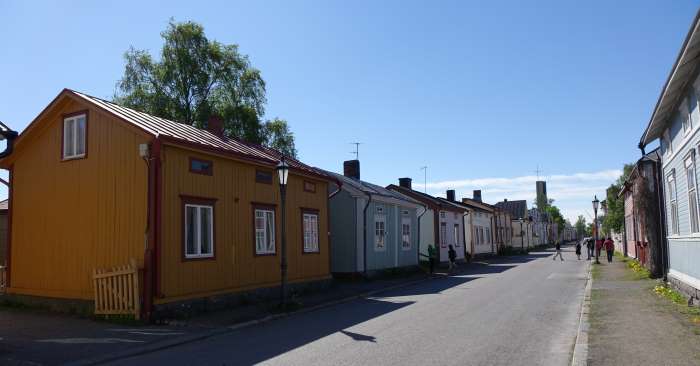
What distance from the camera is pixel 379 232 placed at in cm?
2675

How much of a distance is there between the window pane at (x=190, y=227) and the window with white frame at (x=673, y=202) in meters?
12.2

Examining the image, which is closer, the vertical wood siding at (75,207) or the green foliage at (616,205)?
the vertical wood siding at (75,207)

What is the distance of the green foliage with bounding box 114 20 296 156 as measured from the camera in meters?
35.3

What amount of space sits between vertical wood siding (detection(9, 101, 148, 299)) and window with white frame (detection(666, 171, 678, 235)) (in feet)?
43.5

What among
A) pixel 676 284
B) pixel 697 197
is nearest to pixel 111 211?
pixel 697 197

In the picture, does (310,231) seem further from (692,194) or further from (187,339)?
(692,194)

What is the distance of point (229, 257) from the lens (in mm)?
14984

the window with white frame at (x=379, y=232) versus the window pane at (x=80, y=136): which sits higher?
the window pane at (x=80, y=136)

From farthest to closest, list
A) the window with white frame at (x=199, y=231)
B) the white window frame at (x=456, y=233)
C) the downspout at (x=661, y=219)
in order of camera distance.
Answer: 1. the white window frame at (x=456, y=233)
2. the downspout at (x=661, y=219)
3. the window with white frame at (x=199, y=231)

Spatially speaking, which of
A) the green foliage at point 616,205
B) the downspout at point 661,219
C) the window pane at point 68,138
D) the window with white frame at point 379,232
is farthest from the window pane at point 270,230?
the green foliage at point 616,205

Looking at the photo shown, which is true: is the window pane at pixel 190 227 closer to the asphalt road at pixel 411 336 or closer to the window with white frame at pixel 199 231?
the window with white frame at pixel 199 231

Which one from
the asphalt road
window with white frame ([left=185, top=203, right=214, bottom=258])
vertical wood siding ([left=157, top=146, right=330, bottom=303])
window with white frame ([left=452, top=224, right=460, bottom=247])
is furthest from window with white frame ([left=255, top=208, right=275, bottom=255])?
window with white frame ([left=452, top=224, right=460, bottom=247])

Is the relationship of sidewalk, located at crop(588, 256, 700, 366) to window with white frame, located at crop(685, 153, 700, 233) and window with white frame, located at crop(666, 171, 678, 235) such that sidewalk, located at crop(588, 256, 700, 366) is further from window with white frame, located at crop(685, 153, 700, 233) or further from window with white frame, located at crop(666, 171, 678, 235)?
window with white frame, located at crop(666, 171, 678, 235)

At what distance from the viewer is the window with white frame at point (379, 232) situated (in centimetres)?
2634
